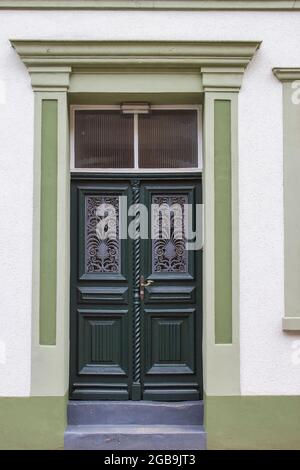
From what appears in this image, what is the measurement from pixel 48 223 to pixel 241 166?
1.99 m

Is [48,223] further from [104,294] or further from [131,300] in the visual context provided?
[131,300]

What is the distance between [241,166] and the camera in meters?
6.63

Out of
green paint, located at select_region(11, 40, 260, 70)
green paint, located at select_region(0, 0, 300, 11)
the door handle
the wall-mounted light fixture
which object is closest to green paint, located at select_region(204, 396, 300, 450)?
the door handle

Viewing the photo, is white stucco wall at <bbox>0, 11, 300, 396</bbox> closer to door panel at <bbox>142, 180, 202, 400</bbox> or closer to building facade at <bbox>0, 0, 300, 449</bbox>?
Result: building facade at <bbox>0, 0, 300, 449</bbox>

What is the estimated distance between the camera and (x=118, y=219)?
23.0 feet

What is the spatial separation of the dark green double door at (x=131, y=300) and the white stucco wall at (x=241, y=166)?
599 mm

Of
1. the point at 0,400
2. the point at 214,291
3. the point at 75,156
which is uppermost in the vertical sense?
the point at 75,156

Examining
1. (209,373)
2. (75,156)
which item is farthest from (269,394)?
(75,156)

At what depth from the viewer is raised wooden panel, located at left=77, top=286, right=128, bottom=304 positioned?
6957mm

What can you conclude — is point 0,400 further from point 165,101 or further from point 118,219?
point 165,101

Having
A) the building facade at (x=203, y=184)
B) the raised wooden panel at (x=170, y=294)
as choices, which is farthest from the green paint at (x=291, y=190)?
the raised wooden panel at (x=170, y=294)

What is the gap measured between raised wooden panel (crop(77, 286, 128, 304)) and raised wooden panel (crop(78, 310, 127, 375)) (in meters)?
0.11

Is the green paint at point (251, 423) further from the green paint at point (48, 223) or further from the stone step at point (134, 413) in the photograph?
the green paint at point (48, 223)

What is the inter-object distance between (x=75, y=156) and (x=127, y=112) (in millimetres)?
711
